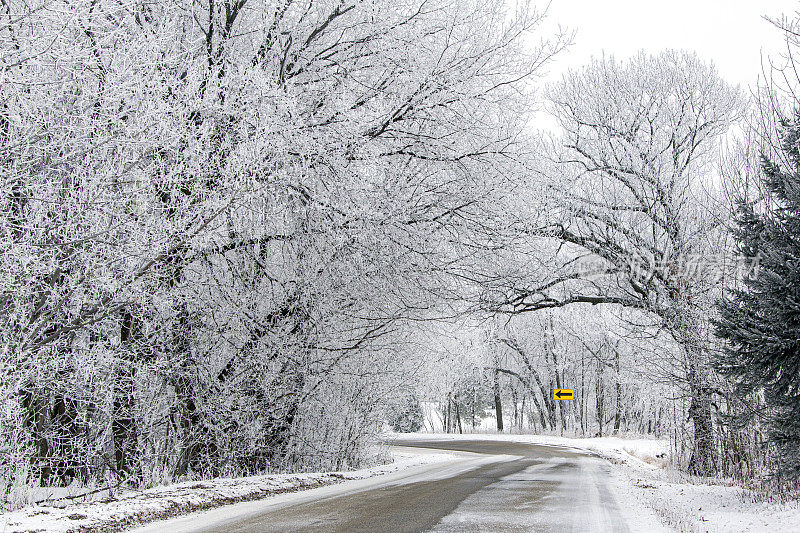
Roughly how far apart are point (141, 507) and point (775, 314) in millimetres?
7557

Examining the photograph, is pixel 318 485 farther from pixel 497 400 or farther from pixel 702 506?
pixel 497 400

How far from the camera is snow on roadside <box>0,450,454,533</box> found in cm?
574

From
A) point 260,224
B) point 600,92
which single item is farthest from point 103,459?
point 600,92

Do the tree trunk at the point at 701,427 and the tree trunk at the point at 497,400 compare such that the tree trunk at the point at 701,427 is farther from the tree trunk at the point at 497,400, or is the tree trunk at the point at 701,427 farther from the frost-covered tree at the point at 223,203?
the tree trunk at the point at 497,400

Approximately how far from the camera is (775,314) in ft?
26.0

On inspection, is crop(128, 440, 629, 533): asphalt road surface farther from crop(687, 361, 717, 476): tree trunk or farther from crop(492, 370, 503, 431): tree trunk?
crop(492, 370, 503, 431): tree trunk

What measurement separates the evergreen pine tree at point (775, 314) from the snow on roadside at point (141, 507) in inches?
256

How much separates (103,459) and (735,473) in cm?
1072

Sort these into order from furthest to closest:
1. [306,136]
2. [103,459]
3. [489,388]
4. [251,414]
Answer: [489,388] < [251,414] < [103,459] < [306,136]

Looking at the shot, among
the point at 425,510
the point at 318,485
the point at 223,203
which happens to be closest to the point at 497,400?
the point at 318,485

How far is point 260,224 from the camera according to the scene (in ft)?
30.0

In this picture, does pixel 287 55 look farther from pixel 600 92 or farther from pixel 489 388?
pixel 489 388

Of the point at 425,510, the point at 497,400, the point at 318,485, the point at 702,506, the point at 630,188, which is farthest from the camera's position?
the point at 497,400

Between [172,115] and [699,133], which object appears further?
[699,133]
